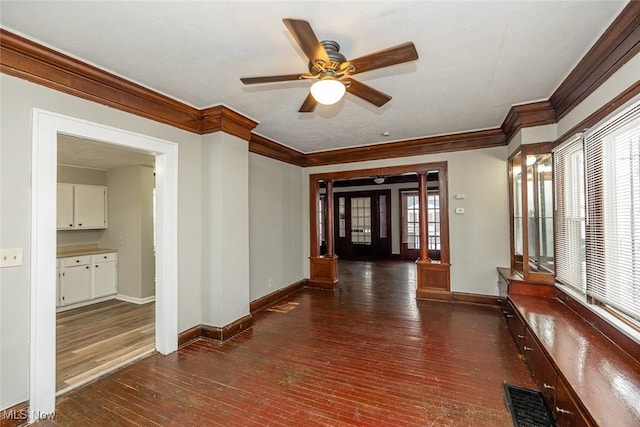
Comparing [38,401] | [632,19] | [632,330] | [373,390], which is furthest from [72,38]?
[632,330]

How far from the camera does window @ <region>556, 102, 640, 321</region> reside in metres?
1.99

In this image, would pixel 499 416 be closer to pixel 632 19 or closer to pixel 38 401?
pixel 632 19

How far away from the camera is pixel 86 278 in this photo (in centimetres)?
490

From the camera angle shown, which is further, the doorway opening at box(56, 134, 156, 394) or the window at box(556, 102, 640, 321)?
the doorway opening at box(56, 134, 156, 394)

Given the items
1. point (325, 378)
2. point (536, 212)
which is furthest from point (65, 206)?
point (536, 212)

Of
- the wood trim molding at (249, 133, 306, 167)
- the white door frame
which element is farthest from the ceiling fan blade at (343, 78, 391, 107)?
the wood trim molding at (249, 133, 306, 167)

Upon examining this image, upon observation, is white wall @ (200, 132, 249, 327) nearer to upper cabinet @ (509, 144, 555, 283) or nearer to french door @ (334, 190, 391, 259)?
upper cabinet @ (509, 144, 555, 283)

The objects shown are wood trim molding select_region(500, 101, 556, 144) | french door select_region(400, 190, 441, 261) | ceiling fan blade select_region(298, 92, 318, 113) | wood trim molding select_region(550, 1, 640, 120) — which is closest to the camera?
wood trim molding select_region(550, 1, 640, 120)

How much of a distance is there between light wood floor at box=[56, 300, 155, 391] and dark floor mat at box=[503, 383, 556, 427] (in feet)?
11.4

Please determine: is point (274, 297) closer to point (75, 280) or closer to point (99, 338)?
point (99, 338)

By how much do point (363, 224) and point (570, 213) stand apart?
23.5ft

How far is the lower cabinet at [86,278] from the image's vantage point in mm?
4617

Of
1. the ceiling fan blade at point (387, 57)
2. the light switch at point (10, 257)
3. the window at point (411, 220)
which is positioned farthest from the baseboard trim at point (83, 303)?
the window at point (411, 220)

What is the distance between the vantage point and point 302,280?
5.93m
